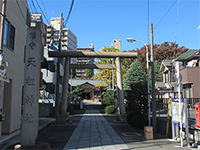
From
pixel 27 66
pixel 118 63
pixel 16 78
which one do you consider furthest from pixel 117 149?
pixel 118 63

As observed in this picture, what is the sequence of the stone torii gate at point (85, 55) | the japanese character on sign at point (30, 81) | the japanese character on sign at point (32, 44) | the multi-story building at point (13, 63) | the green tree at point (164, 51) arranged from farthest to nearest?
the green tree at point (164, 51), the stone torii gate at point (85, 55), the multi-story building at point (13, 63), the japanese character on sign at point (32, 44), the japanese character on sign at point (30, 81)

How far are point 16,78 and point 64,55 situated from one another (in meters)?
5.12

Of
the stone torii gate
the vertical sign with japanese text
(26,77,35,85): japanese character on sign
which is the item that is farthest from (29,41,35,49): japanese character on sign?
the stone torii gate

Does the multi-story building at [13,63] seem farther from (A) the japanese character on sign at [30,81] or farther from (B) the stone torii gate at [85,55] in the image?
(B) the stone torii gate at [85,55]

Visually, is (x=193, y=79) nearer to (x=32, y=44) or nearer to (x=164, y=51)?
(x=32, y=44)

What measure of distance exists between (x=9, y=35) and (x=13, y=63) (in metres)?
1.68

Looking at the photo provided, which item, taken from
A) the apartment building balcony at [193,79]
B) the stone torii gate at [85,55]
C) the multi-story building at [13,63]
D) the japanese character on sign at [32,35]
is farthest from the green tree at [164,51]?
Answer: the japanese character on sign at [32,35]

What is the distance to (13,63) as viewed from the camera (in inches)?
470

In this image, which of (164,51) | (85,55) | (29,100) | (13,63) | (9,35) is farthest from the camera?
(164,51)

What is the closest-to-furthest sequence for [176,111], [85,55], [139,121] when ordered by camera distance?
1. [176,111]
2. [139,121]
3. [85,55]

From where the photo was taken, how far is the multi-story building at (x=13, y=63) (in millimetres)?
11188

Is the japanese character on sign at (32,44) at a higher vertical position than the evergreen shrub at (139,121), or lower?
higher

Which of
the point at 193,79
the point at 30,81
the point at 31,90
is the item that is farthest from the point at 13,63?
the point at 193,79

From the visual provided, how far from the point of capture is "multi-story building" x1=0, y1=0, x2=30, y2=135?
1119cm
